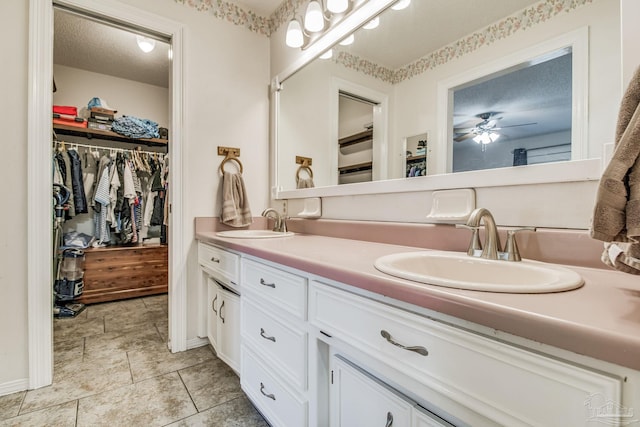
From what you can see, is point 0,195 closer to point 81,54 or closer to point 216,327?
point 216,327

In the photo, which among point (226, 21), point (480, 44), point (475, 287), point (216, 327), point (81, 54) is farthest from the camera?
point (81, 54)

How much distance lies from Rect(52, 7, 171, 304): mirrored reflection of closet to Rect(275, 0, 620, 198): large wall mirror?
2.20m

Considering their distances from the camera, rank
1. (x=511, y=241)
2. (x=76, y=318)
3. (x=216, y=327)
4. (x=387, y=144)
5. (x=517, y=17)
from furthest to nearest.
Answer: (x=76, y=318)
(x=216, y=327)
(x=387, y=144)
(x=517, y=17)
(x=511, y=241)

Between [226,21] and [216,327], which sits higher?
[226,21]

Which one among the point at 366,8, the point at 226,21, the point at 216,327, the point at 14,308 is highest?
the point at 226,21

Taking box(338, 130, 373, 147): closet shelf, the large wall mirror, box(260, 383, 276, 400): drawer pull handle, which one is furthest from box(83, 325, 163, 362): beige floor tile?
box(338, 130, 373, 147): closet shelf

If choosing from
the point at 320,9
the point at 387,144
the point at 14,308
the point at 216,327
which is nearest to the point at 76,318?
the point at 14,308

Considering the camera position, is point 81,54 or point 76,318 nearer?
point 76,318

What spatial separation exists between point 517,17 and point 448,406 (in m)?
1.16

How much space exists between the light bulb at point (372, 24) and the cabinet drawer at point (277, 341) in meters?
1.45

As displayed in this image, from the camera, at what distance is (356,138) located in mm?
1562

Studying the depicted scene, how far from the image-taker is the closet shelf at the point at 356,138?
1488 mm

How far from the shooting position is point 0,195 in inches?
56.5

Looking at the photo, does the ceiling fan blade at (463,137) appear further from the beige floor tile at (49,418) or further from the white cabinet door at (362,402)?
the beige floor tile at (49,418)
